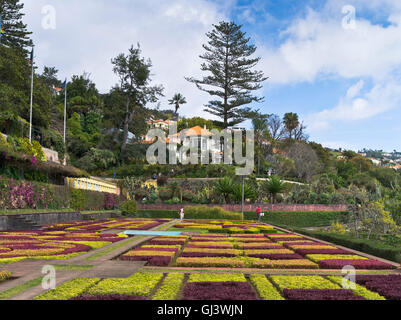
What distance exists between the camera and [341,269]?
807 centimetres

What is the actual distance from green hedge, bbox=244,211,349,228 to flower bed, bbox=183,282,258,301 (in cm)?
2370

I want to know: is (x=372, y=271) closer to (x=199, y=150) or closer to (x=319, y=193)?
(x=319, y=193)

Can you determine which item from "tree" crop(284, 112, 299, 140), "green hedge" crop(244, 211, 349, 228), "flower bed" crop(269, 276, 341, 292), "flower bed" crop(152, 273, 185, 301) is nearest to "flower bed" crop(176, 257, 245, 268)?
"flower bed" crop(152, 273, 185, 301)

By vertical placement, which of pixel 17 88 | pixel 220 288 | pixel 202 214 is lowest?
pixel 202 214

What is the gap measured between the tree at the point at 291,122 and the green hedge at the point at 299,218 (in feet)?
128

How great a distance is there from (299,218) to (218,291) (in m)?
25.9

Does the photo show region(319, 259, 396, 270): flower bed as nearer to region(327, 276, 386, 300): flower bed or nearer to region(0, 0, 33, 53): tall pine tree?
region(327, 276, 386, 300): flower bed

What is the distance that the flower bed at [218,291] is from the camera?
514 centimetres

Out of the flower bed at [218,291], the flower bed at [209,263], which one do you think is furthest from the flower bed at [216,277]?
the flower bed at [209,263]

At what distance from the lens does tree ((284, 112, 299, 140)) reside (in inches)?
2677

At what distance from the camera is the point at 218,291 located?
18.0 feet

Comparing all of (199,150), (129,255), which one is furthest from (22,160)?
(199,150)

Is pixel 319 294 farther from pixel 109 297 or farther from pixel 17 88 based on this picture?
pixel 17 88

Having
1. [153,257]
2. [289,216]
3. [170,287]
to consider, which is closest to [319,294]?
[170,287]
